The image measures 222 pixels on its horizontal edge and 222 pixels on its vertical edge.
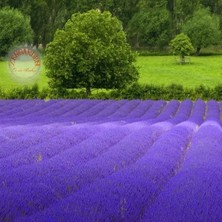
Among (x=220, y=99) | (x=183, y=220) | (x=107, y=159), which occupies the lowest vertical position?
(x=220, y=99)

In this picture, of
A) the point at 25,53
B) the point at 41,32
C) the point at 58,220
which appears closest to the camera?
the point at 58,220

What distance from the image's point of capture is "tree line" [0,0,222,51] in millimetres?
74750

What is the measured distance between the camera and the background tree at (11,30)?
61.8 metres

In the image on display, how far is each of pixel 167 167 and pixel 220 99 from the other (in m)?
26.1

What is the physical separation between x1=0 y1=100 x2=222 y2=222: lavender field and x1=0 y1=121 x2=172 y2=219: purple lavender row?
0.03 ft

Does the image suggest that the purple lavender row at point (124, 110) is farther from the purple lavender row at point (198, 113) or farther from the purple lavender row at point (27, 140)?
the purple lavender row at point (27, 140)

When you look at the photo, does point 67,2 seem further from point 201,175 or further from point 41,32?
point 201,175

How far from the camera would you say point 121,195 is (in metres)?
5.61

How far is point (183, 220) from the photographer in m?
4.50

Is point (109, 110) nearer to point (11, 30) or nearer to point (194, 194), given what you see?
point (194, 194)

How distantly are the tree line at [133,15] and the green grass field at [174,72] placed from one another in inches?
385

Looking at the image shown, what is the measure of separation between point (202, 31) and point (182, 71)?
1555cm

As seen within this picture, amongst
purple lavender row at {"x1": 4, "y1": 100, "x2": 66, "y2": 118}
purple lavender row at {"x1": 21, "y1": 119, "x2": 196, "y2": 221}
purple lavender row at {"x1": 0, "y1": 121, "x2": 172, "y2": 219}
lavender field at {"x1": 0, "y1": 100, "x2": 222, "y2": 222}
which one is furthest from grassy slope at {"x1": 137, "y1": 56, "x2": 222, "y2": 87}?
purple lavender row at {"x1": 21, "y1": 119, "x2": 196, "y2": 221}

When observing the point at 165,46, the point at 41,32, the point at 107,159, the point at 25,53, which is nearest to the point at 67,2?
the point at 41,32
